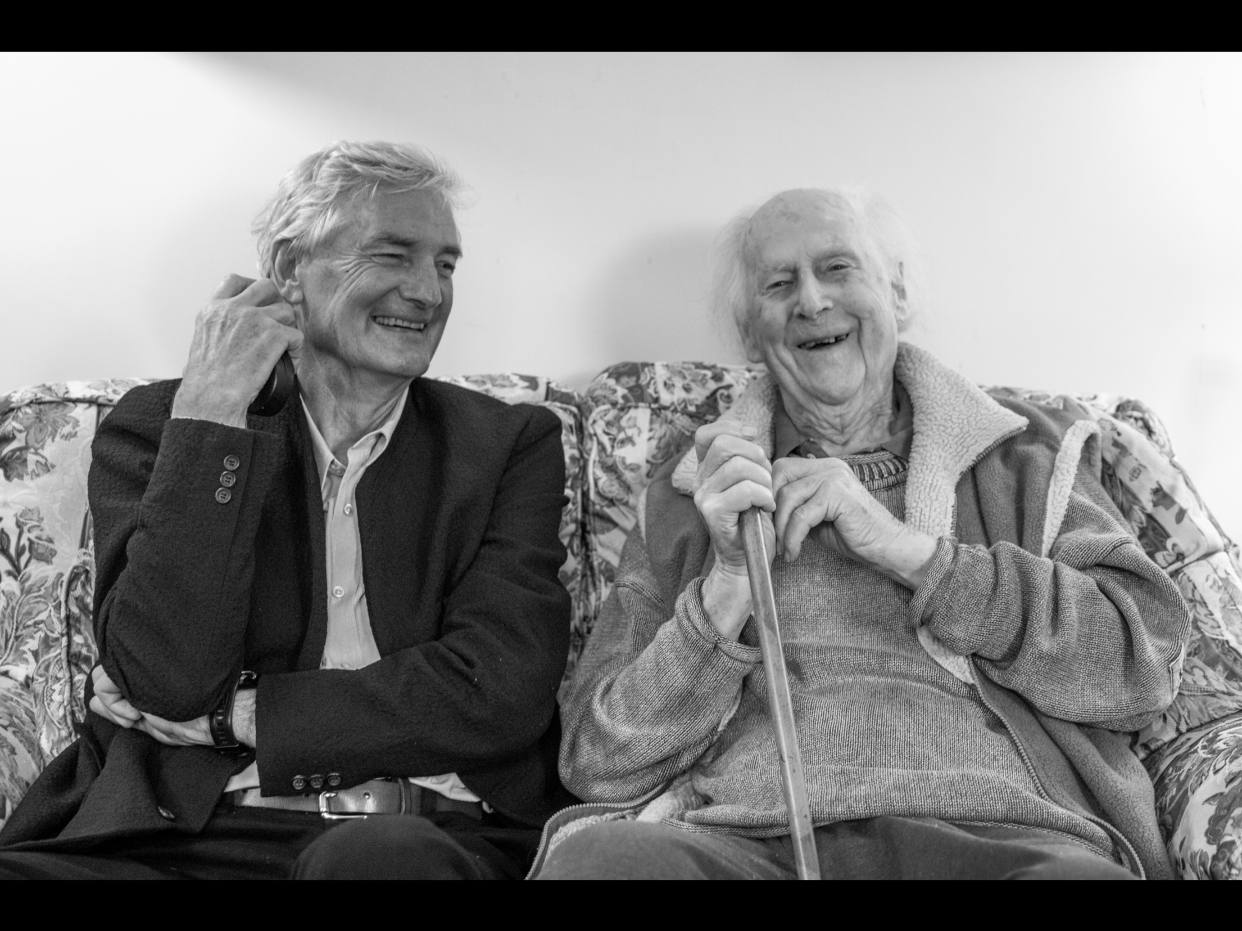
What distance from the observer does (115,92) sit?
2240mm

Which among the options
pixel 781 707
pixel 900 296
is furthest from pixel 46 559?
pixel 900 296

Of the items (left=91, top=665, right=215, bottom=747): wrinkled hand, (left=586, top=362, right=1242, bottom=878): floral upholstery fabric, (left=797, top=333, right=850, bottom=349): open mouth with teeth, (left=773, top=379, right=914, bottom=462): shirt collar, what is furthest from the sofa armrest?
(left=91, top=665, right=215, bottom=747): wrinkled hand

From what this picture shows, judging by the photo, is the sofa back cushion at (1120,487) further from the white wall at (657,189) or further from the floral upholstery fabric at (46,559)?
the floral upholstery fabric at (46,559)

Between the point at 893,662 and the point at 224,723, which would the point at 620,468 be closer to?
the point at 893,662

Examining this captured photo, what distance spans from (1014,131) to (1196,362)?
1.89ft

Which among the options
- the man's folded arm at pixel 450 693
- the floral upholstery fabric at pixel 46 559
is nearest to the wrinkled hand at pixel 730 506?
the man's folded arm at pixel 450 693

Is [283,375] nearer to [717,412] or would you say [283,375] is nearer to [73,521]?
[73,521]

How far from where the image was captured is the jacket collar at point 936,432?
5.79 feet

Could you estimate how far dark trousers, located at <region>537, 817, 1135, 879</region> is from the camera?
4.30ft

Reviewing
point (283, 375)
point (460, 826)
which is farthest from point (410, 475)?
point (460, 826)

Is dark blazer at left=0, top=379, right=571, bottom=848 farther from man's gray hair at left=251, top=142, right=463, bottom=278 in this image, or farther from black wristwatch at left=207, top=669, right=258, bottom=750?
man's gray hair at left=251, top=142, right=463, bottom=278

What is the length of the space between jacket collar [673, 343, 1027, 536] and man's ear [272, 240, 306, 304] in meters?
0.63

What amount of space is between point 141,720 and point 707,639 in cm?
75

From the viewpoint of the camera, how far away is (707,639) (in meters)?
1.62
